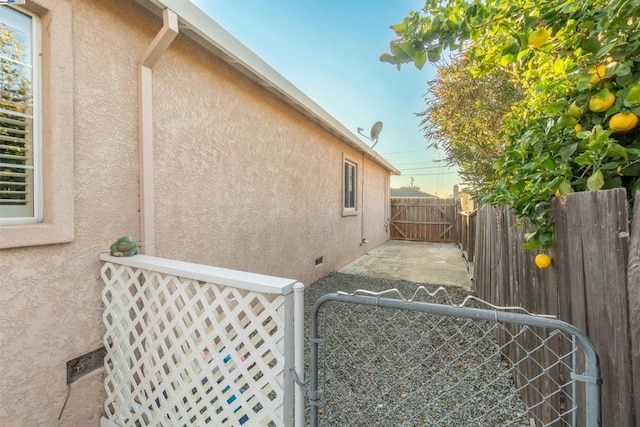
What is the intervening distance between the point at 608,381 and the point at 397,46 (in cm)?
181

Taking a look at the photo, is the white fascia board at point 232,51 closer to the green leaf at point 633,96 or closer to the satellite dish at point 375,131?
the green leaf at point 633,96

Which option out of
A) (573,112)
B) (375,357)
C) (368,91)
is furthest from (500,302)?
(368,91)

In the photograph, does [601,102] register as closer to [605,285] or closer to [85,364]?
[605,285]

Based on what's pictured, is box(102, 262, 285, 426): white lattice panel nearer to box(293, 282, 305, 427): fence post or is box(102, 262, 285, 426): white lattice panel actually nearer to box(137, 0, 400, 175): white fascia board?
box(293, 282, 305, 427): fence post

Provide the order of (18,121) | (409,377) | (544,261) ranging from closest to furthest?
(544,261) → (18,121) → (409,377)

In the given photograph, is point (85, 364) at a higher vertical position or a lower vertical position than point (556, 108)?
lower

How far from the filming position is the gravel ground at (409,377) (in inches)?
92.5

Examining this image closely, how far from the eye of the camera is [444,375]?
9.61ft

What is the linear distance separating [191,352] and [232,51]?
2.97 meters

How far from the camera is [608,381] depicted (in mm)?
1263

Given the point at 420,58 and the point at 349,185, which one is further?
the point at 349,185

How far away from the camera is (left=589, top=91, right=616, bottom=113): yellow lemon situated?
53.0 inches

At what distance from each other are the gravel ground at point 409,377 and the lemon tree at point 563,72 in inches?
46.5

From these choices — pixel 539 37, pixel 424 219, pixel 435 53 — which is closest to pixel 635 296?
pixel 539 37
